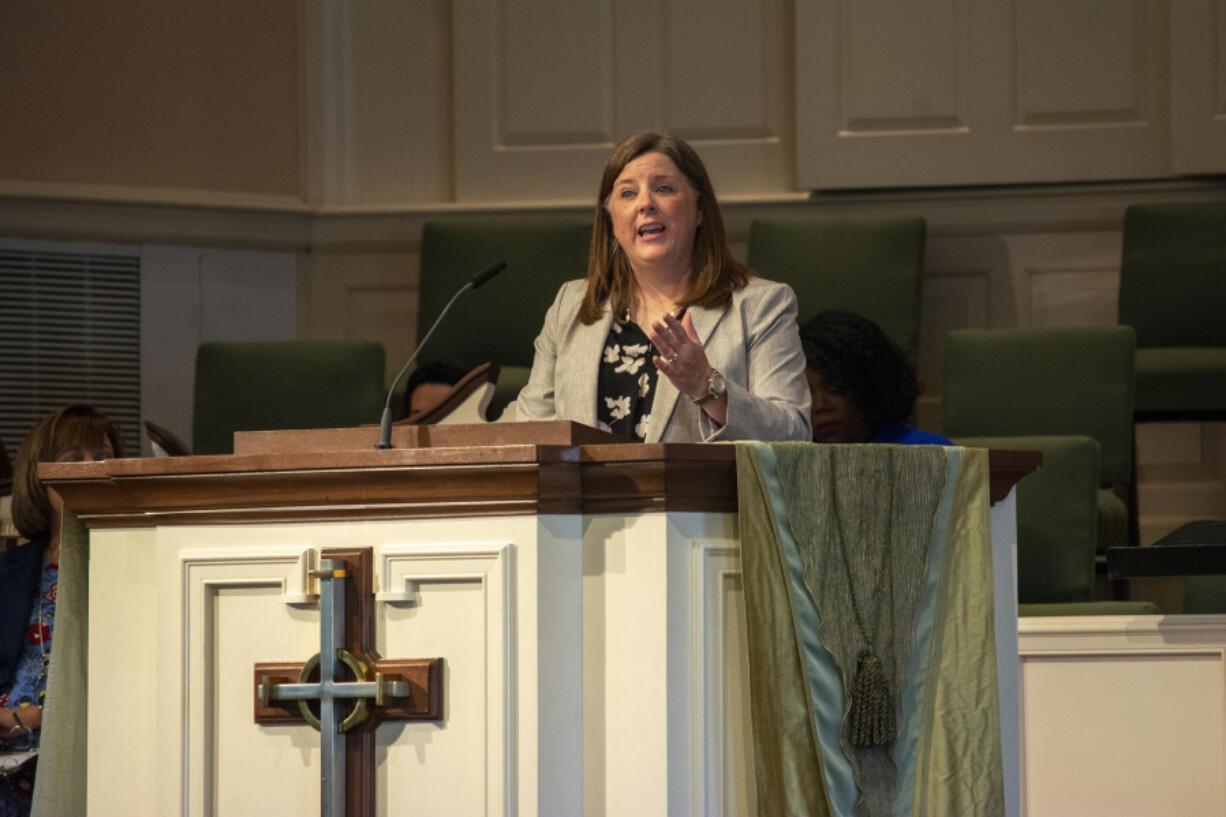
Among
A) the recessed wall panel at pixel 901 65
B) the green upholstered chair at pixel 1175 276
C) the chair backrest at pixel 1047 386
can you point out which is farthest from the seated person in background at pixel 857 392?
the recessed wall panel at pixel 901 65

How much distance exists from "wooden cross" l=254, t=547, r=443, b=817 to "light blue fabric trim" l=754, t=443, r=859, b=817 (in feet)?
1.25

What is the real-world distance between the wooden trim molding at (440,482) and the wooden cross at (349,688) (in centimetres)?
7

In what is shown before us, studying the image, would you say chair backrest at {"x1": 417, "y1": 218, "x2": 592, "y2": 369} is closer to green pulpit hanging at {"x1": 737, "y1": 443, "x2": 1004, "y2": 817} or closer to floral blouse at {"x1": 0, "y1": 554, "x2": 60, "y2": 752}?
floral blouse at {"x1": 0, "y1": 554, "x2": 60, "y2": 752}

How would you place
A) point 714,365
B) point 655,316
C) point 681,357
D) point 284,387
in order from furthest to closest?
point 284,387 → point 655,316 → point 714,365 → point 681,357

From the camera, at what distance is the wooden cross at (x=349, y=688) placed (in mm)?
1692

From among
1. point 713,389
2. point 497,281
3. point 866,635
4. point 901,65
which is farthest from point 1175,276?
point 866,635

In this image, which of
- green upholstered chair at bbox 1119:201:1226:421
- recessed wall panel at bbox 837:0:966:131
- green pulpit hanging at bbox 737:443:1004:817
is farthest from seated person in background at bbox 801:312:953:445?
recessed wall panel at bbox 837:0:966:131

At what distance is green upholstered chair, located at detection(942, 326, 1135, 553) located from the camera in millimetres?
3701

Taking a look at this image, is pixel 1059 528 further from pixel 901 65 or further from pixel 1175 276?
pixel 901 65

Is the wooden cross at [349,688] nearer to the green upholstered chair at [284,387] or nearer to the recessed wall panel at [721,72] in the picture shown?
the green upholstered chair at [284,387]

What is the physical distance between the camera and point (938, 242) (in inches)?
181

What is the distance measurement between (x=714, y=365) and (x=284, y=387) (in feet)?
7.16

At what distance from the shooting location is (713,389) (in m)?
1.89

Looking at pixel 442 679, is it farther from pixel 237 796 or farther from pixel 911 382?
pixel 911 382
